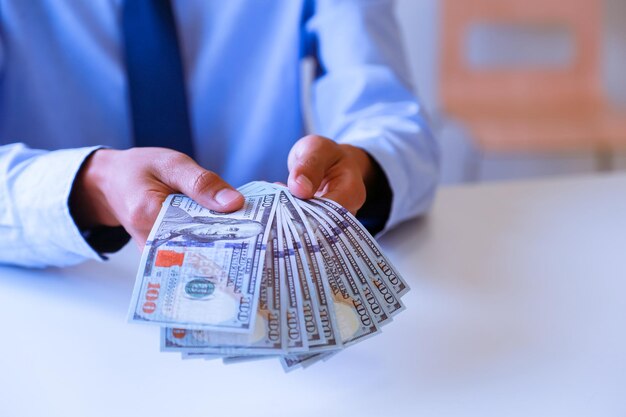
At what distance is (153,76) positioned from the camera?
1096mm

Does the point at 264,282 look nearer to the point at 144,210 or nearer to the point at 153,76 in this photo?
the point at 144,210

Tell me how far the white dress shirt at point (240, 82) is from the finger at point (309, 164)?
0.55 ft

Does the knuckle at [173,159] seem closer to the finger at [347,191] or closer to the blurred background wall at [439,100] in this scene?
the finger at [347,191]

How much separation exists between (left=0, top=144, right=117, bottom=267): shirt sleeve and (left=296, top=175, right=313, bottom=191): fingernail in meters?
0.25

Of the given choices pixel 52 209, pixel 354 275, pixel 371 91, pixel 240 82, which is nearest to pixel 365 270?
pixel 354 275

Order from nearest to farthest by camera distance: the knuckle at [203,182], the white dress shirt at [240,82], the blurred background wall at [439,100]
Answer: the knuckle at [203,182] → the white dress shirt at [240,82] → the blurred background wall at [439,100]

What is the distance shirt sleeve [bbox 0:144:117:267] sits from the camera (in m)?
0.75

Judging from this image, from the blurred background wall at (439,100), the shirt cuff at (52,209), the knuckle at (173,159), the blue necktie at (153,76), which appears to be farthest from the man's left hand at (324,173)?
the blurred background wall at (439,100)

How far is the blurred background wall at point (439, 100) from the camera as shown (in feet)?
7.80

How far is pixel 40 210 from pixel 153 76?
40 centimetres

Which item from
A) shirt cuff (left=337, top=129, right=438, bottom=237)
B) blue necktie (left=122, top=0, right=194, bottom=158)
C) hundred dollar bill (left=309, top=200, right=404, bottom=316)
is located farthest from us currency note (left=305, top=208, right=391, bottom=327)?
blue necktie (left=122, top=0, right=194, bottom=158)

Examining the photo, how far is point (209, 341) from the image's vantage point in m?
0.55

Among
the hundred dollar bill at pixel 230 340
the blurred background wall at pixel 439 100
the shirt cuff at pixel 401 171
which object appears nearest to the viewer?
the hundred dollar bill at pixel 230 340

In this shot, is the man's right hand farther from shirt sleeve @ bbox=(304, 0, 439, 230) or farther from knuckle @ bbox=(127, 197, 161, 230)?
shirt sleeve @ bbox=(304, 0, 439, 230)
